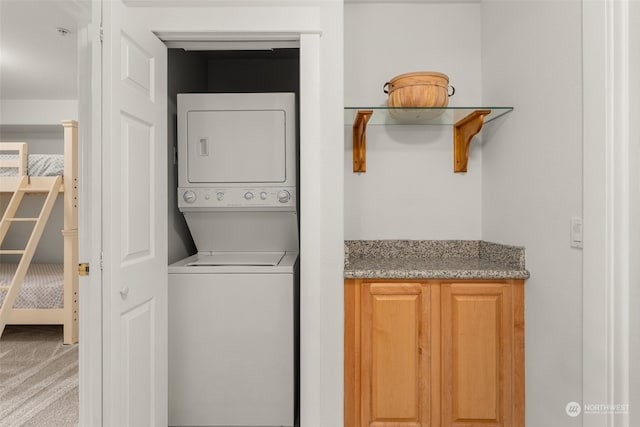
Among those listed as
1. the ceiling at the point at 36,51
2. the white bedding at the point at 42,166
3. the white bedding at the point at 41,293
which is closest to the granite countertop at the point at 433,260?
the ceiling at the point at 36,51

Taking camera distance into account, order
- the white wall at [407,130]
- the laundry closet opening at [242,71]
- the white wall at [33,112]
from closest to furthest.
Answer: the white wall at [407,130]
the laundry closet opening at [242,71]
the white wall at [33,112]

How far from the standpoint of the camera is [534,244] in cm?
184

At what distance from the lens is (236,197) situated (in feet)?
7.64

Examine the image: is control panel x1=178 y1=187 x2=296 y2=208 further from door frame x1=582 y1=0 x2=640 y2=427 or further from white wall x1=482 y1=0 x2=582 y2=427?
door frame x1=582 y1=0 x2=640 y2=427

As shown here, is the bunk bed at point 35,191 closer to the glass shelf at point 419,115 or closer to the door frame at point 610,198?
the glass shelf at point 419,115

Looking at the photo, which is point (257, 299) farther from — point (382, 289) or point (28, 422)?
point (28, 422)

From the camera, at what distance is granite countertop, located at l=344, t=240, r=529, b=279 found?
6.24 feet

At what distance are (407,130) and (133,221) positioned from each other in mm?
1630

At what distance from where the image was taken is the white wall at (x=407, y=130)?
243 centimetres

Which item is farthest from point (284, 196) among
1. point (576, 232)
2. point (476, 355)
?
point (576, 232)

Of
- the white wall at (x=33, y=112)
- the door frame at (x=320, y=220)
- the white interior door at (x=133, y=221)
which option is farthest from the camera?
the white wall at (x=33, y=112)

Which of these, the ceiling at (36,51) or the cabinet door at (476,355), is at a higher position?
the ceiling at (36,51)

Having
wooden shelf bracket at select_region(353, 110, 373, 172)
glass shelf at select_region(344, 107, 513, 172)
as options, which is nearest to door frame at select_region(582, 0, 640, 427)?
glass shelf at select_region(344, 107, 513, 172)

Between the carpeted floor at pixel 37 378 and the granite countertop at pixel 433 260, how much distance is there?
179cm
